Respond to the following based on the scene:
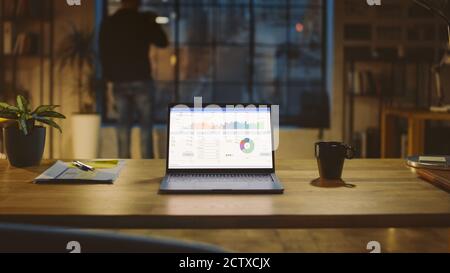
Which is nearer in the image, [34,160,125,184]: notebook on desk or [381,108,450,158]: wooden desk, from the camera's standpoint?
[34,160,125,184]: notebook on desk

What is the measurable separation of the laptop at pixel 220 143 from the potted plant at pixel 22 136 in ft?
1.45

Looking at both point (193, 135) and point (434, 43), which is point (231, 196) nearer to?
point (193, 135)

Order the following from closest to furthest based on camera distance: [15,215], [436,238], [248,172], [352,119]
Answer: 1. [15,215]
2. [248,172]
3. [436,238]
4. [352,119]

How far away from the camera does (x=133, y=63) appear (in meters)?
5.25

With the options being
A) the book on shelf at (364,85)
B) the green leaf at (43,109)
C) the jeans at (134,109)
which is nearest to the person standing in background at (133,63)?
the jeans at (134,109)

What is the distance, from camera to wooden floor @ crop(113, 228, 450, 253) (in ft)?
9.38

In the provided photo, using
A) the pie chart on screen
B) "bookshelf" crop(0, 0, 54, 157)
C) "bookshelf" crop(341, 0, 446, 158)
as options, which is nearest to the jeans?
"bookshelf" crop(0, 0, 54, 157)

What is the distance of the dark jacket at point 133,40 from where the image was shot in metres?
5.22

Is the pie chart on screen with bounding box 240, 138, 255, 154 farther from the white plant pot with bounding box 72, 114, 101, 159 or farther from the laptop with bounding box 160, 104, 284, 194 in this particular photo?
the white plant pot with bounding box 72, 114, 101, 159

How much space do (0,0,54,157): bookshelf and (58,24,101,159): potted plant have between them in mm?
201

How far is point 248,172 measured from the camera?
1.71 metres

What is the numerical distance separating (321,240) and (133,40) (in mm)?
2922
